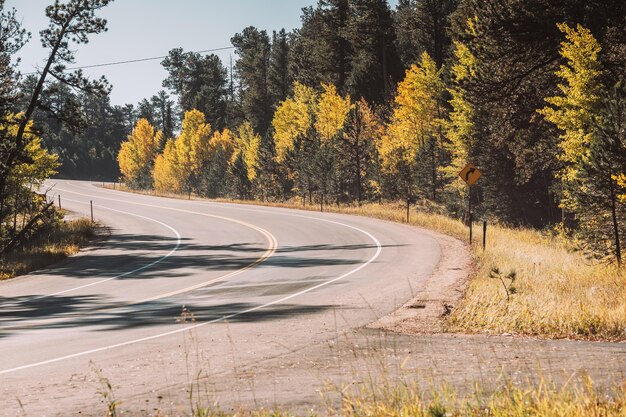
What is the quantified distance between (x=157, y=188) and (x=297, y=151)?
4072 cm

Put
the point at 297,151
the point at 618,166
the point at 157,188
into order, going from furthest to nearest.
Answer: the point at 157,188 < the point at 297,151 < the point at 618,166

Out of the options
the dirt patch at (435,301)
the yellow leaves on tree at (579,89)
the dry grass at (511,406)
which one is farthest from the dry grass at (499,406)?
the yellow leaves on tree at (579,89)

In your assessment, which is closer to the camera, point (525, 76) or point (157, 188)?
point (525, 76)

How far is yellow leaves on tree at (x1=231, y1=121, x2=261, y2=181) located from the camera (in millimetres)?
75125

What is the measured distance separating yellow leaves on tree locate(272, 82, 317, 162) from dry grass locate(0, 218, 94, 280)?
3366 cm

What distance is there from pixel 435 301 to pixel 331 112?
1904 inches

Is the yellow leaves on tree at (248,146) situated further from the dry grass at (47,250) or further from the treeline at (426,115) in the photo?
the dry grass at (47,250)

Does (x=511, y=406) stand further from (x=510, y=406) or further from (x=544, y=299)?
(x=544, y=299)

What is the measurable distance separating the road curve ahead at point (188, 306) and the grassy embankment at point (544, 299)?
1.79 metres

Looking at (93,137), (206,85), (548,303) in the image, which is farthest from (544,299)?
(93,137)

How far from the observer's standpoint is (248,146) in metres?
81.4

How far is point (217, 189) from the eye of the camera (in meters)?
82.1

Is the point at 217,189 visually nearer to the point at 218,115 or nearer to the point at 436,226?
the point at 218,115

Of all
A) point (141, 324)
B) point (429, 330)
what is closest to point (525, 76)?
point (429, 330)
